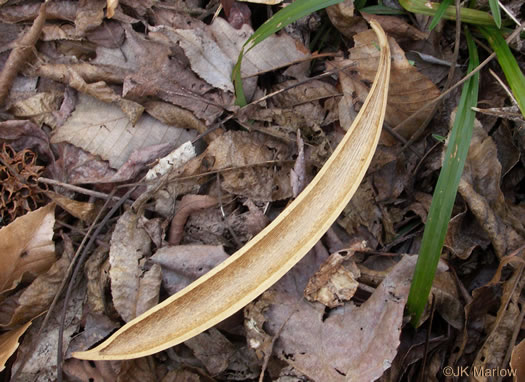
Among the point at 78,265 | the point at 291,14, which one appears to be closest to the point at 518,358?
the point at 291,14

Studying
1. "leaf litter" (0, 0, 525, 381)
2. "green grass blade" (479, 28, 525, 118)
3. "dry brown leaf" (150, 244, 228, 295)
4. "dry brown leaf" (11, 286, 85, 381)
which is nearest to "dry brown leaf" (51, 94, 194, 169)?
"leaf litter" (0, 0, 525, 381)

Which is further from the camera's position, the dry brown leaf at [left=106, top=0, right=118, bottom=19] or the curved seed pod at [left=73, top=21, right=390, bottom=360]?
the dry brown leaf at [left=106, top=0, right=118, bottom=19]

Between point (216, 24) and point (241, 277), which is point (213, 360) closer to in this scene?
point (241, 277)

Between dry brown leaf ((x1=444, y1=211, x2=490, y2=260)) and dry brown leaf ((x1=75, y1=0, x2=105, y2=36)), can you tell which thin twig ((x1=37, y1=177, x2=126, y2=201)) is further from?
dry brown leaf ((x1=444, y1=211, x2=490, y2=260))

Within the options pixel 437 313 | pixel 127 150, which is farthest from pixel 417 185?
pixel 127 150

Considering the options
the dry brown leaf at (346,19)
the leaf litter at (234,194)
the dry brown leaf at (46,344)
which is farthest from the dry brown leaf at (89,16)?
the dry brown leaf at (46,344)

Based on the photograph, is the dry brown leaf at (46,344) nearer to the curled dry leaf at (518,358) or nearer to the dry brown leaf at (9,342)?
the dry brown leaf at (9,342)
